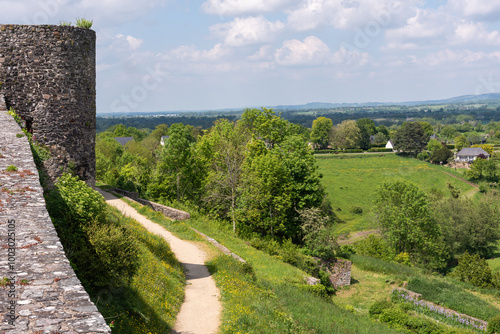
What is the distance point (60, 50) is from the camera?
12.8 meters

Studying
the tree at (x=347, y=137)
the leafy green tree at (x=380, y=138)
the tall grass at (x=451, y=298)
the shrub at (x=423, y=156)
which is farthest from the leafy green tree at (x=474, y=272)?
the leafy green tree at (x=380, y=138)

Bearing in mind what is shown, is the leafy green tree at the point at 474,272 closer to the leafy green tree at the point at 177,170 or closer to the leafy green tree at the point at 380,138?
the leafy green tree at the point at 177,170

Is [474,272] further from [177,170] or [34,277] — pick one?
[34,277]

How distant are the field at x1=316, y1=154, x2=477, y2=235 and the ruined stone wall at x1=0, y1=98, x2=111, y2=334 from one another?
5539cm

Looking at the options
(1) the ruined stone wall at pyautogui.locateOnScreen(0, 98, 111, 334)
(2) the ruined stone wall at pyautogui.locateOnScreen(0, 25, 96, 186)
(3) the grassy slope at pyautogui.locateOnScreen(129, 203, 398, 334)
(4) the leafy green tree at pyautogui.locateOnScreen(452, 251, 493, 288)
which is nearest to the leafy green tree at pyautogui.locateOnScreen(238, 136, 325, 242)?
(3) the grassy slope at pyautogui.locateOnScreen(129, 203, 398, 334)

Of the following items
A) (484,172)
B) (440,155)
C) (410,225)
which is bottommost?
(410,225)

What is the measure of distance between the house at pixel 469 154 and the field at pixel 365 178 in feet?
70.6

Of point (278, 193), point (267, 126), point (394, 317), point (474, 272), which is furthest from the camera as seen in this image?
point (267, 126)

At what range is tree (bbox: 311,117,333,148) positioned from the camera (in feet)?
442

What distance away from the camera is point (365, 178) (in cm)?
8944

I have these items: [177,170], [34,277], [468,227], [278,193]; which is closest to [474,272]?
[468,227]

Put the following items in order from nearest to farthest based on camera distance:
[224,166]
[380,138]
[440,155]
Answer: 1. [224,166]
2. [440,155]
3. [380,138]

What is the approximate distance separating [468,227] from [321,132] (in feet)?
270

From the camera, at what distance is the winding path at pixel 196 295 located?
470 inches
